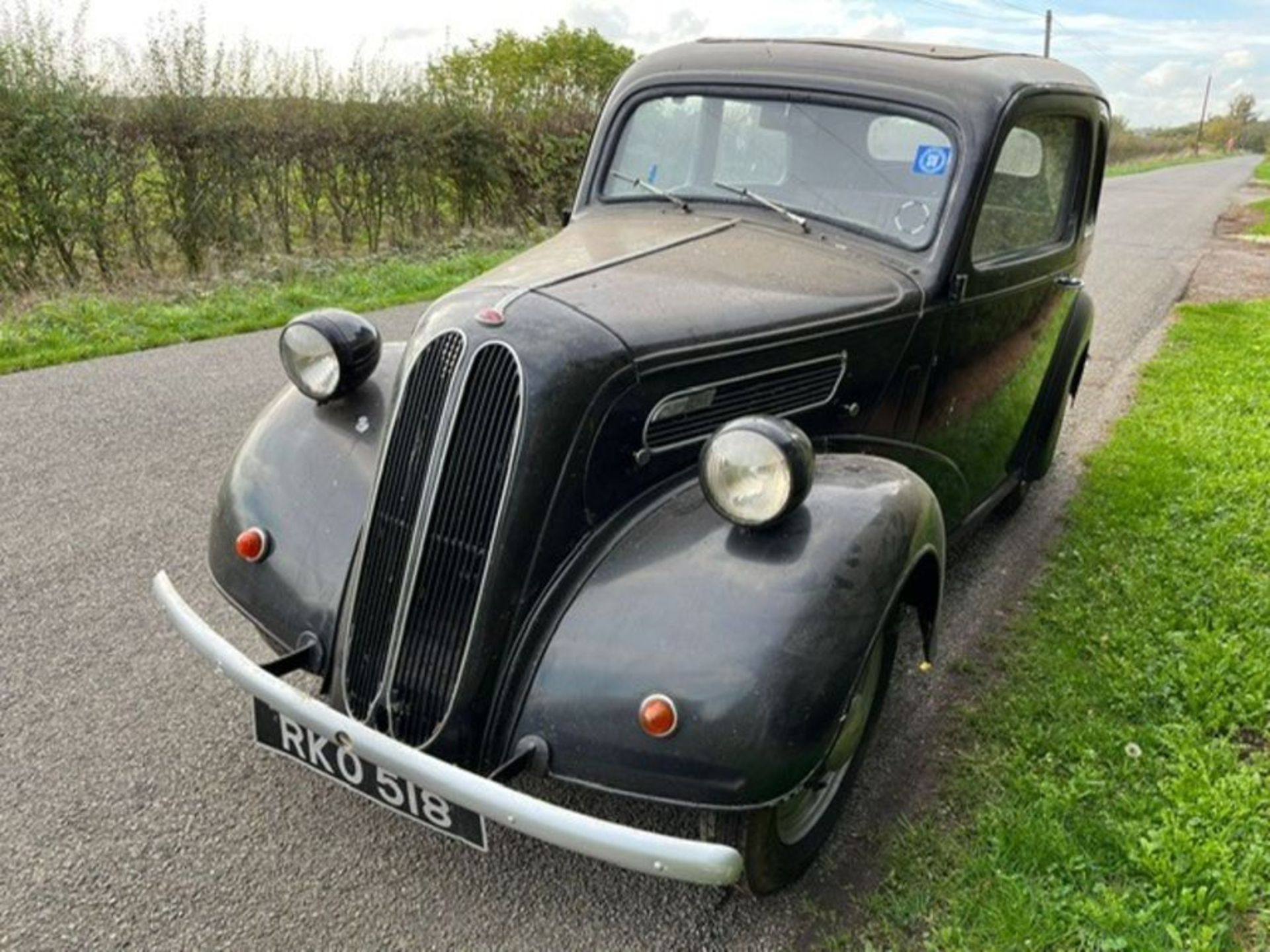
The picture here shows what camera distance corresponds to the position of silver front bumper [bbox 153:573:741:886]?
1.76m

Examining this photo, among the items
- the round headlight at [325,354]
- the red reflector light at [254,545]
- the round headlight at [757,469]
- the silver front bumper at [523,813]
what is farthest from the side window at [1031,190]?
the red reflector light at [254,545]

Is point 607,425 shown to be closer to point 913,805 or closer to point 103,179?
point 913,805

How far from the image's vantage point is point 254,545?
2.49 m

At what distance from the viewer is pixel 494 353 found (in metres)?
2.15

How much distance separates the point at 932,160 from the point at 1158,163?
53.8 meters

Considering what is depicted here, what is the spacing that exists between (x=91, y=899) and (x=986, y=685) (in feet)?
8.58

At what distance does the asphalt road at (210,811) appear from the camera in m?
2.21

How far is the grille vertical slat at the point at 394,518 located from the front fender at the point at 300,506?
11 centimetres

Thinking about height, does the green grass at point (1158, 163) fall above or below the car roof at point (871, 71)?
below

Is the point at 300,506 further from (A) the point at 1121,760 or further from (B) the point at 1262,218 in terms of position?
(B) the point at 1262,218

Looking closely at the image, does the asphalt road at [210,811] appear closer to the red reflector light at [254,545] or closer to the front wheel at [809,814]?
the front wheel at [809,814]

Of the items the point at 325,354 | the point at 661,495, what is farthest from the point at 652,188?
the point at 661,495

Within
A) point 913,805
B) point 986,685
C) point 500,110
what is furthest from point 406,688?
point 500,110

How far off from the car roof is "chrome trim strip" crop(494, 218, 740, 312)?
0.57 metres
